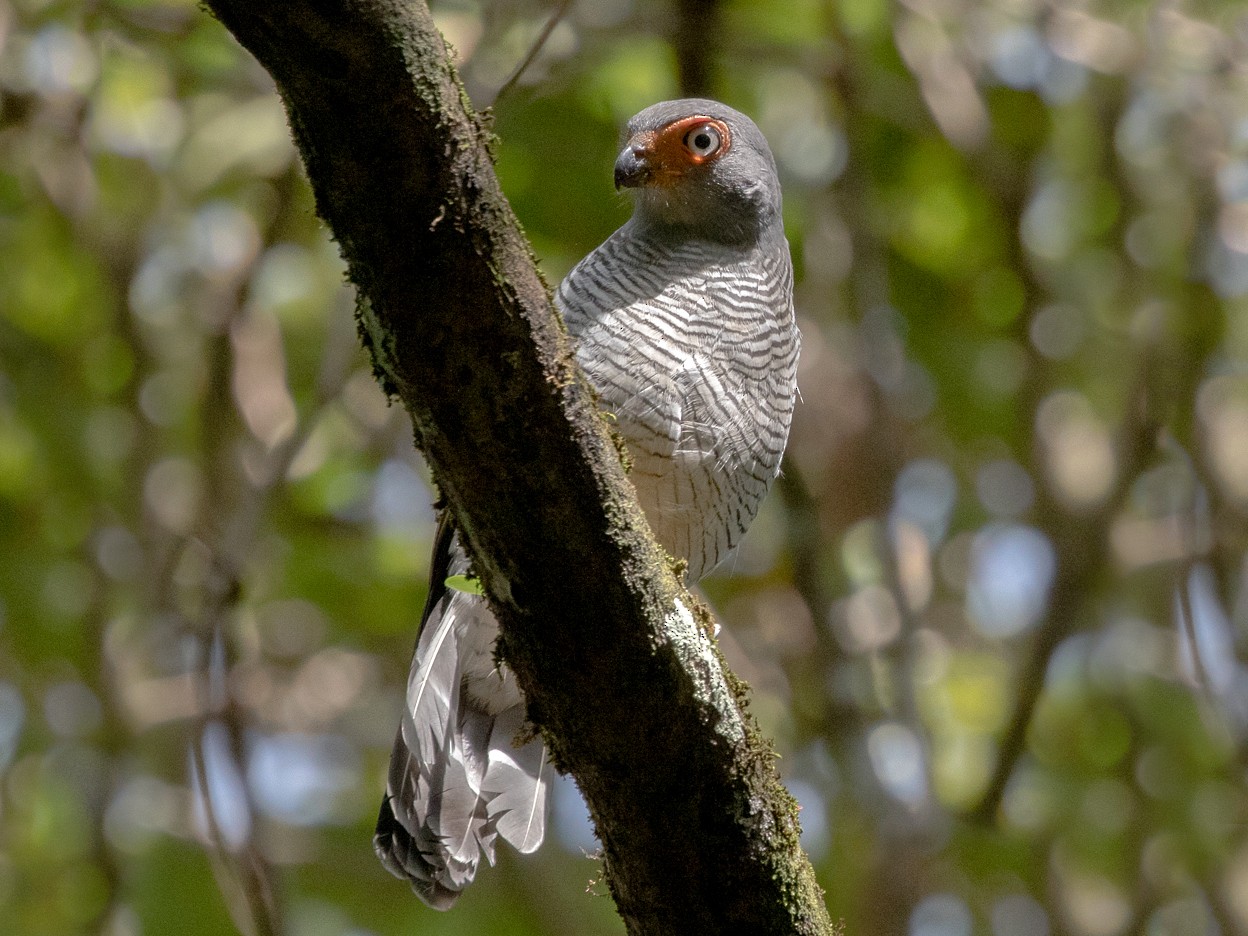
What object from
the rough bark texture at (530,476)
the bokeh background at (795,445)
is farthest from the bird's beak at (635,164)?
the rough bark texture at (530,476)

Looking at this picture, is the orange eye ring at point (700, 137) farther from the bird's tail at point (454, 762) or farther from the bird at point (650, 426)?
the bird's tail at point (454, 762)

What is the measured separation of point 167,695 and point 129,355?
134 cm

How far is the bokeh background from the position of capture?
15.5 feet

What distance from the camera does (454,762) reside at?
10.8 ft

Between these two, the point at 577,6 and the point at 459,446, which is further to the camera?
the point at 577,6

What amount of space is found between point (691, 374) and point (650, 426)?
17cm

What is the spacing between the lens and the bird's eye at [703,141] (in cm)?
363

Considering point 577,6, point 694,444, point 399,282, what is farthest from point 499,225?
point 577,6

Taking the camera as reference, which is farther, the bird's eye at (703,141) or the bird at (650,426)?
the bird's eye at (703,141)

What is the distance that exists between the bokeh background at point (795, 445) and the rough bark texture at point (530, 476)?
2174 mm

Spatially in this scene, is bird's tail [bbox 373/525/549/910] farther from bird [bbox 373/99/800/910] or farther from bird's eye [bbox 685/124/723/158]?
bird's eye [bbox 685/124/723/158]

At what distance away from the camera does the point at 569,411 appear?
1.90m

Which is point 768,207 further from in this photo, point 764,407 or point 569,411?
point 569,411

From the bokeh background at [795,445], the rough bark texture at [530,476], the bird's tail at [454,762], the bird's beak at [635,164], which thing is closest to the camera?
the rough bark texture at [530,476]
